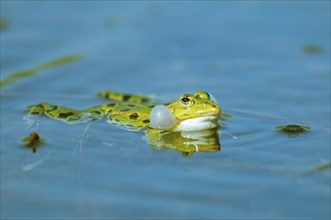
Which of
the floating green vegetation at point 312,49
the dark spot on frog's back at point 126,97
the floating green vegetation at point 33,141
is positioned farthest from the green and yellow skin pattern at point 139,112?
the floating green vegetation at point 312,49

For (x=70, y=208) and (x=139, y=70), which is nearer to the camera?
(x=70, y=208)

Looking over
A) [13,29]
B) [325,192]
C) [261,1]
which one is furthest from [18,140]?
[261,1]

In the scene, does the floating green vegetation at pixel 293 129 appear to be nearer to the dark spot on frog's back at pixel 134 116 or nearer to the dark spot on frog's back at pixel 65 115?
the dark spot on frog's back at pixel 134 116

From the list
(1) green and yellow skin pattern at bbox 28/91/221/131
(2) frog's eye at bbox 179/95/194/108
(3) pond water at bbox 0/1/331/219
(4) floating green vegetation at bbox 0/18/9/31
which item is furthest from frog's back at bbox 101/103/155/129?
(4) floating green vegetation at bbox 0/18/9/31

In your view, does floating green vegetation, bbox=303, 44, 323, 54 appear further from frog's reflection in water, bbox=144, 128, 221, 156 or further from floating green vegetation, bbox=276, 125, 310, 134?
frog's reflection in water, bbox=144, 128, 221, 156

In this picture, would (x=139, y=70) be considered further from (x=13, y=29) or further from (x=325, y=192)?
(x=325, y=192)
